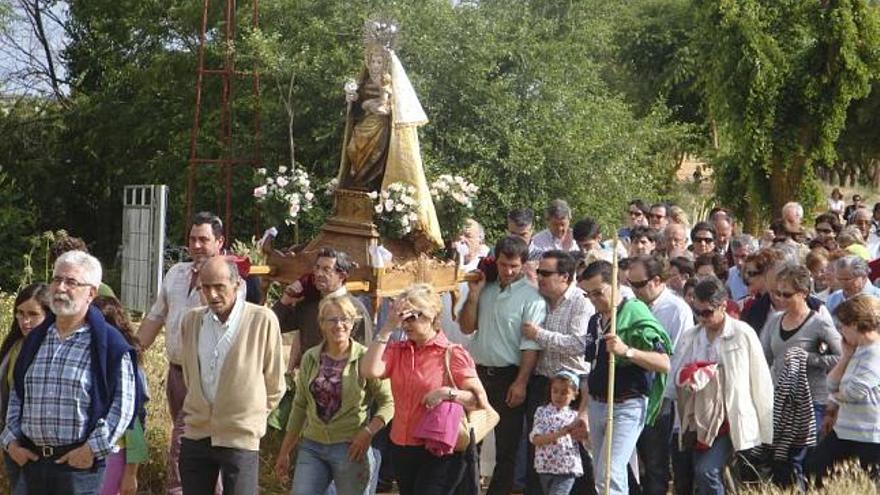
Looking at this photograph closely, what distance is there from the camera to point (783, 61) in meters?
21.6

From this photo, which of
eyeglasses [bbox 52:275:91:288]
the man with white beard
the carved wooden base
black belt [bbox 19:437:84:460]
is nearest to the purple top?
the man with white beard

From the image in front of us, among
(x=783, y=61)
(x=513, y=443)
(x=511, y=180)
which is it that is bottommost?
(x=513, y=443)

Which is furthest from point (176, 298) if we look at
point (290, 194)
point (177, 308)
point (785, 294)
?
point (785, 294)

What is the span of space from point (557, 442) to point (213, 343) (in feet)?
8.14

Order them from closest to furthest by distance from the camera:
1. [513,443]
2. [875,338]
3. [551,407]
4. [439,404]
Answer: [439,404]
[875,338]
[551,407]
[513,443]

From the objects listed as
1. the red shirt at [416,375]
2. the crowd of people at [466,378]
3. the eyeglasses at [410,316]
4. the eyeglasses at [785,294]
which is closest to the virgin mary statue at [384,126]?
the crowd of people at [466,378]

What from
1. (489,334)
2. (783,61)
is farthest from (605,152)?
(489,334)

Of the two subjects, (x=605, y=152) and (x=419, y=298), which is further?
(x=605, y=152)

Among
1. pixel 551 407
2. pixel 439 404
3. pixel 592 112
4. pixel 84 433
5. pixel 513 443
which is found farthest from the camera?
pixel 592 112

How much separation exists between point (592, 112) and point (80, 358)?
55.7ft

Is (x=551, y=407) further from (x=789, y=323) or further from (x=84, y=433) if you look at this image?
(x=84, y=433)

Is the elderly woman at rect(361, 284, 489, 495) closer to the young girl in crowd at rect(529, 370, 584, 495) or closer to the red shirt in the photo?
the red shirt

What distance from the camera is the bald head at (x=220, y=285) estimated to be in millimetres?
7324

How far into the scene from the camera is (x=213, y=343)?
24.4 feet
